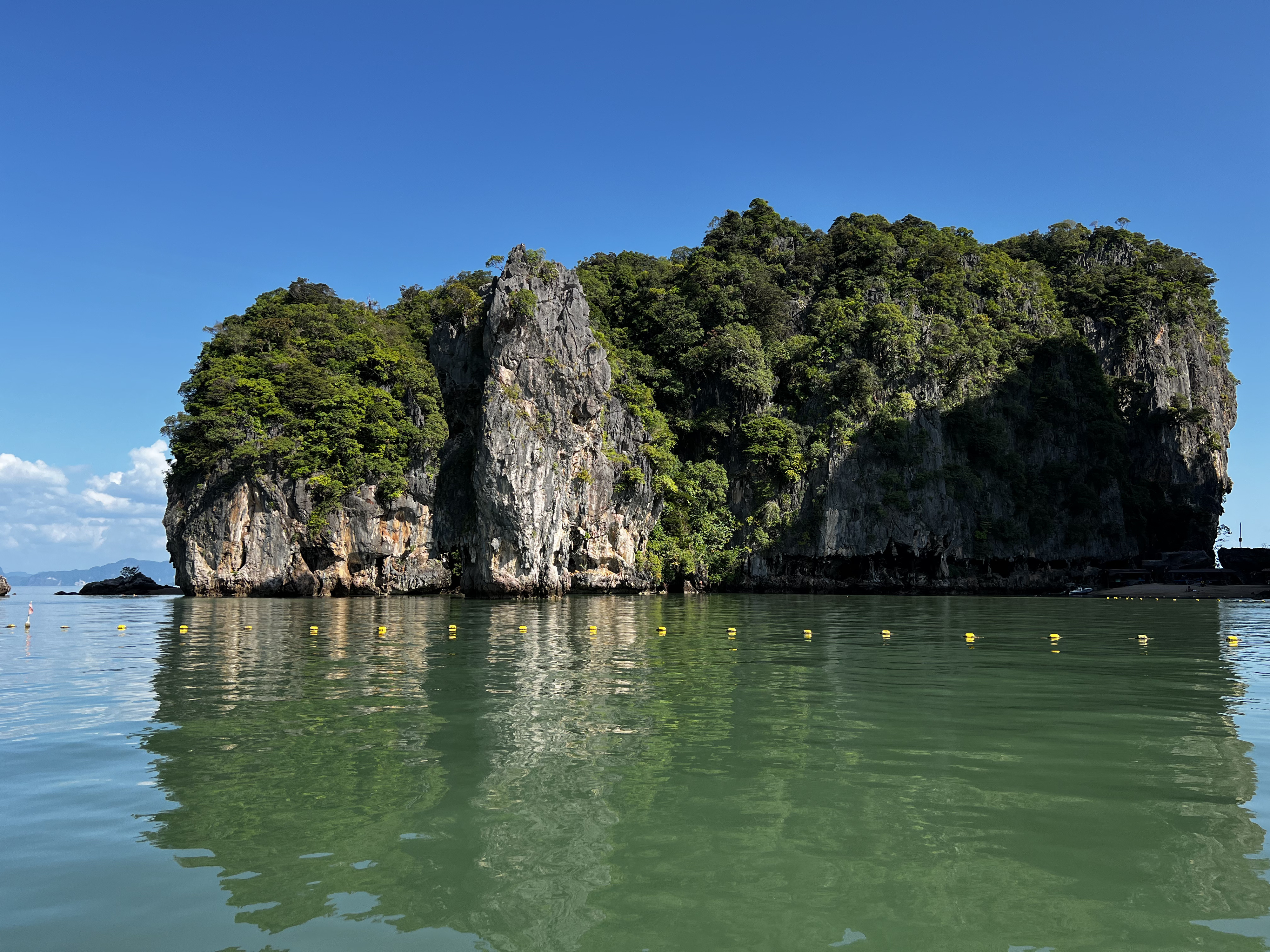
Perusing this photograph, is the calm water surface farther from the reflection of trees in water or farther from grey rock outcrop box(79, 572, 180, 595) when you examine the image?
grey rock outcrop box(79, 572, 180, 595)

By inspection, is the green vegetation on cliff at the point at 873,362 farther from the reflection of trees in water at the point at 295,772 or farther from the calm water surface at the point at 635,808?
the calm water surface at the point at 635,808

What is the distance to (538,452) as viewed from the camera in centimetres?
5056

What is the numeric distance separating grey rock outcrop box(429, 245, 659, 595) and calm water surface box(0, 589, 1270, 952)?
1359 inches

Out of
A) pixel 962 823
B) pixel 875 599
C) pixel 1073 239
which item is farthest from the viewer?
pixel 1073 239

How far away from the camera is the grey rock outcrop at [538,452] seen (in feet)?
164

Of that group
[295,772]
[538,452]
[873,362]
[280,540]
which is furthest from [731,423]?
[295,772]

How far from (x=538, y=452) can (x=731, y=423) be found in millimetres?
20073

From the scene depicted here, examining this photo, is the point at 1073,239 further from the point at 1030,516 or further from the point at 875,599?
the point at 875,599

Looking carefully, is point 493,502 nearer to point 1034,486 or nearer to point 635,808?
point 635,808

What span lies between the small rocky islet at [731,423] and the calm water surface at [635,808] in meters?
36.8

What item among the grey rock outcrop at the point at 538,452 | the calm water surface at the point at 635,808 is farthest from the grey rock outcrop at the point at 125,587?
the calm water surface at the point at 635,808

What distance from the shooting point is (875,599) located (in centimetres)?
4828

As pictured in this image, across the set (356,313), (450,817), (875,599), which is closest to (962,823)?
(450,817)

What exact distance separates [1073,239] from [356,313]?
7121 cm
